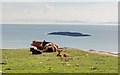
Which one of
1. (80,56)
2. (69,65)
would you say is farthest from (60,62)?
(80,56)

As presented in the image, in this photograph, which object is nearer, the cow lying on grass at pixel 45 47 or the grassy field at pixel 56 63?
the grassy field at pixel 56 63

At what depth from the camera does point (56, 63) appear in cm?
3147

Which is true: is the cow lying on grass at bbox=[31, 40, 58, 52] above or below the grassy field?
above

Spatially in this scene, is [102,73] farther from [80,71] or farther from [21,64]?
[21,64]

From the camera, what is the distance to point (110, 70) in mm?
28531

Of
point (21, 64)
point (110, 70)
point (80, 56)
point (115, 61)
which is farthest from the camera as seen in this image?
point (80, 56)

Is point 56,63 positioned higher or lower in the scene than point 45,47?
lower

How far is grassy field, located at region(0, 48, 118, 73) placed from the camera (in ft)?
92.3

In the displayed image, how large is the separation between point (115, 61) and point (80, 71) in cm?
662

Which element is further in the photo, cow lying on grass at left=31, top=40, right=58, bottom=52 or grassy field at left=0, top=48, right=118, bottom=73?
cow lying on grass at left=31, top=40, right=58, bottom=52

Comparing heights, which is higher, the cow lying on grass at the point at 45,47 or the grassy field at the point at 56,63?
the cow lying on grass at the point at 45,47

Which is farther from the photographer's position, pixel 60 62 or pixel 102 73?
pixel 60 62

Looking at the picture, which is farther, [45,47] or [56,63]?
[45,47]

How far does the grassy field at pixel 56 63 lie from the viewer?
28141 millimetres
